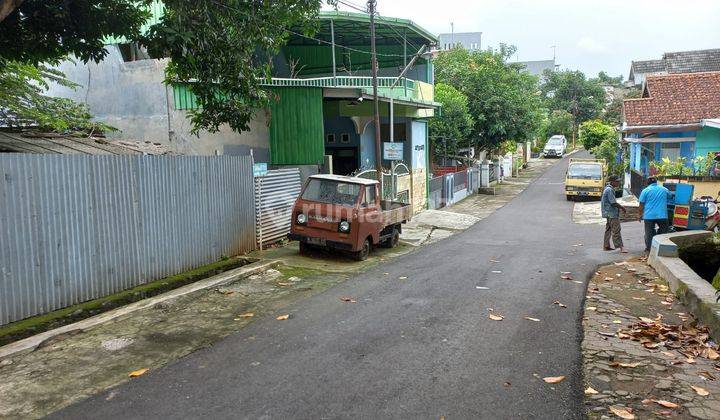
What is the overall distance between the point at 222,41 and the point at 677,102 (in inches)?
799

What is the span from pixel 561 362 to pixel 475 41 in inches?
3892

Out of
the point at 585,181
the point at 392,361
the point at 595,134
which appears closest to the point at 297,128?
the point at 392,361

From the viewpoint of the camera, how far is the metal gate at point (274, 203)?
12.0 m

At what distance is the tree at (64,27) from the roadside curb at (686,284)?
27.2 ft

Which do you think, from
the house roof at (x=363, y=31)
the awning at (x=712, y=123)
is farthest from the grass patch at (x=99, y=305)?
the awning at (x=712, y=123)

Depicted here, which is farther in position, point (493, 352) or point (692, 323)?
point (692, 323)

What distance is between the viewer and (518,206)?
2627cm

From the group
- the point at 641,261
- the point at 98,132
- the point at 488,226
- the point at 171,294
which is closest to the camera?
the point at 171,294

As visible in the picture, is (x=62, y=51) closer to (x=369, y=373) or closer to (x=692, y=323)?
(x=369, y=373)

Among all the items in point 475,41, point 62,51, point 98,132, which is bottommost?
point 98,132

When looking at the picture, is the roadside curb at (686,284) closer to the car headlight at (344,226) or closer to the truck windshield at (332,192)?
the car headlight at (344,226)

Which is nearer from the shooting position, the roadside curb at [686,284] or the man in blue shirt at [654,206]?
the roadside curb at [686,284]

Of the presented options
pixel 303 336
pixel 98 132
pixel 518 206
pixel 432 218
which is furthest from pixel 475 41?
pixel 303 336

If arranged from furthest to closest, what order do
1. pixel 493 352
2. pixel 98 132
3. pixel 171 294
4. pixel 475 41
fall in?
pixel 475 41 → pixel 98 132 → pixel 171 294 → pixel 493 352
